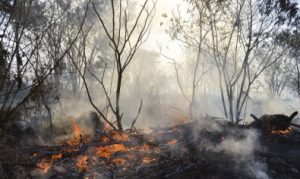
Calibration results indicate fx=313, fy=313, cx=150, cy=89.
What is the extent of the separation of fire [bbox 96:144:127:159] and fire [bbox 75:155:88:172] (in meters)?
0.39

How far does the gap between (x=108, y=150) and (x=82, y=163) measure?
806 mm

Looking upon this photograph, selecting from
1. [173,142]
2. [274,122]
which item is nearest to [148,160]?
[173,142]

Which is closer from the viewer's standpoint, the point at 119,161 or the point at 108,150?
the point at 119,161

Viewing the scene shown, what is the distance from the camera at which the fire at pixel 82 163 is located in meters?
7.29

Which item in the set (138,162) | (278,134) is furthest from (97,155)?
(278,134)

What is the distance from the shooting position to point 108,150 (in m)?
7.98

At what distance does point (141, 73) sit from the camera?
166 feet

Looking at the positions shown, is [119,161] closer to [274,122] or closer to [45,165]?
[45,165]

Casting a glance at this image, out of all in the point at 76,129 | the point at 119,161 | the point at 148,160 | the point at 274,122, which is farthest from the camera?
the point at 76,129

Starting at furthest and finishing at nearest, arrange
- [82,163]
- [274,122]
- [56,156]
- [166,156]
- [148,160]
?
[274,122] < [166,156] < [148,160] < [82,163] < [56,156]

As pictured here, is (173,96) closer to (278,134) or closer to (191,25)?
(191,25)

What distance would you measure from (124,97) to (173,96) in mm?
12434

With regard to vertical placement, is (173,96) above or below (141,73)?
below

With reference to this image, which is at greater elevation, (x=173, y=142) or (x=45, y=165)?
(x=173, y=142)
